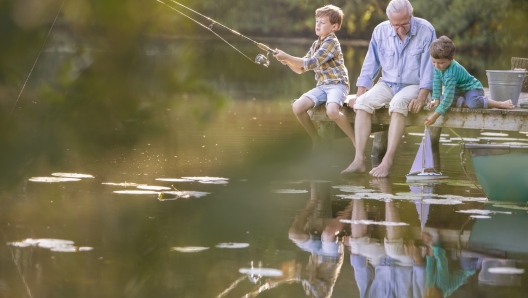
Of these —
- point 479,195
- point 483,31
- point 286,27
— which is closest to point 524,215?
point 479,195

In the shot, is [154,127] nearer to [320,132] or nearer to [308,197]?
[308,197]

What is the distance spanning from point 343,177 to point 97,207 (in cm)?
221

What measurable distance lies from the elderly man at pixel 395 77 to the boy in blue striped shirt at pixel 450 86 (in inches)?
5.4

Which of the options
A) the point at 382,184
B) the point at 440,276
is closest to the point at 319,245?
the point at 440,276

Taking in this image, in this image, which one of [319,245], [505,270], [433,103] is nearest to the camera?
[505,270]

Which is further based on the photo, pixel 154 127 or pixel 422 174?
pixel 422 174

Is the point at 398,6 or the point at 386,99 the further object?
the point at 386,99

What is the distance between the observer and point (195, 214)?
475 cm

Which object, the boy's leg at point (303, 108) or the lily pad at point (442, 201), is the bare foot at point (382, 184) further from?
the boy's leg at point (303, 108)

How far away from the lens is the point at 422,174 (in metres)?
6.31

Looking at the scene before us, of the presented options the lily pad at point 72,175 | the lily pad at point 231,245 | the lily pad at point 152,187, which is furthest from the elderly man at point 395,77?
the lily pad at point 231,245

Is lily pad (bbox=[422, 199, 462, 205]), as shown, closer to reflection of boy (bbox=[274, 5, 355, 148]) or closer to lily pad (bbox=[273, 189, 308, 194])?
lily pad (bbox=[273, 189, 308, 194])

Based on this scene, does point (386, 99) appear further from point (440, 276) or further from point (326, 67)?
point (440, 276)

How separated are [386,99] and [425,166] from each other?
0.73m
